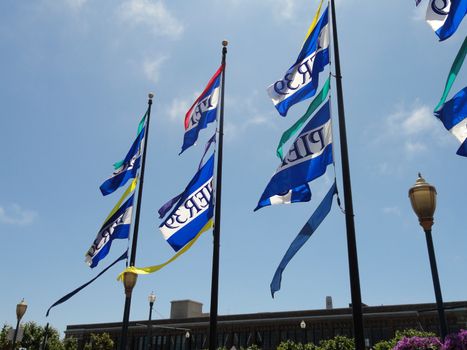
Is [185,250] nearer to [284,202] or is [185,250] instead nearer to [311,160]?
[284,202]

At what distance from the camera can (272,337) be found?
202ft

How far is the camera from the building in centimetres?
5309

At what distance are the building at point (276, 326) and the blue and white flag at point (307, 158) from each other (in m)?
36.1

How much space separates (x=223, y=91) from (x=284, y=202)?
5.46 m

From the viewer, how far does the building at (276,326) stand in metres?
53.1

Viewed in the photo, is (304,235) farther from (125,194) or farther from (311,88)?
(125,194)

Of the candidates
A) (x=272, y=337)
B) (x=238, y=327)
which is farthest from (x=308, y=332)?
(x=238, y=327)

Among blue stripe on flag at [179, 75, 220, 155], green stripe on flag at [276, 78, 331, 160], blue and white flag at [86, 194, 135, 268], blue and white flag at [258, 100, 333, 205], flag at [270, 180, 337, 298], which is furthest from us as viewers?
blue and white flag at [86, 194, 135, 268]

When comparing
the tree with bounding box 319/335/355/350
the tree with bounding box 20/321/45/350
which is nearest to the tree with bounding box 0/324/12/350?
the tree with bounding box 20/321/45/350

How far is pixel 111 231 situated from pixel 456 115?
1268cm

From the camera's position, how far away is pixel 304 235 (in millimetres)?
11109

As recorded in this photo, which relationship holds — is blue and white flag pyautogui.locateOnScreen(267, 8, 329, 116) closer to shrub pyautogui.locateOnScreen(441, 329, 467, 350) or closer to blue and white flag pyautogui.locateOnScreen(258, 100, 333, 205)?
blue and white flag pyautogui.locateOnScreen(258, 100, 333, 205)

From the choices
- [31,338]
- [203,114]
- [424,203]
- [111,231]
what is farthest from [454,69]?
[31,338]

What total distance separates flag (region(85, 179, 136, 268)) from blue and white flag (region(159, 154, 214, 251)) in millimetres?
4320
